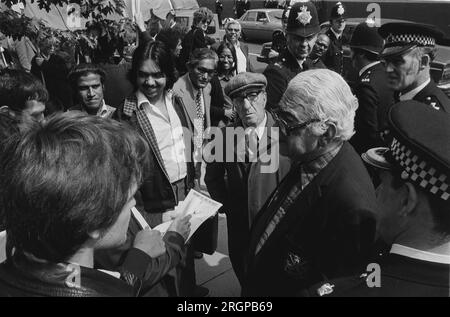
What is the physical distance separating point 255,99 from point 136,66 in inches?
32.4

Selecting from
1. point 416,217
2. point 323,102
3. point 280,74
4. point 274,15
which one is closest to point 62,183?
point 416,217

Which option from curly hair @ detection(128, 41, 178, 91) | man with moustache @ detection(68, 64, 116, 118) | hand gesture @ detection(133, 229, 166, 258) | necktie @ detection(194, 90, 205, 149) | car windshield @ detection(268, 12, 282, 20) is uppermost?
curly hair @ detection(128, 41, 178, 91)

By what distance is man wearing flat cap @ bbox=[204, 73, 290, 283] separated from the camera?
2441 millimetres

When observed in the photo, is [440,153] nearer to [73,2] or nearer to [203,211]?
[203,211]

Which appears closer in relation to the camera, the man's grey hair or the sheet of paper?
the man's grey hair

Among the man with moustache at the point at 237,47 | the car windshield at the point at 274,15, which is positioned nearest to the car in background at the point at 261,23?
the car windshield at the point at 274,15

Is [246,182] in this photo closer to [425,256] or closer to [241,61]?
[425,256]

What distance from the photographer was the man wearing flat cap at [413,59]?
107 inches

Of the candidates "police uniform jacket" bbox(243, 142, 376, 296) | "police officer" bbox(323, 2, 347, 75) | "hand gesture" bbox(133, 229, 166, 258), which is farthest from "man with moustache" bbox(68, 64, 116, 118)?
"police officer" bbox(323, 2, 347, 75)

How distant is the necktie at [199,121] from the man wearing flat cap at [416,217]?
2.05 meters

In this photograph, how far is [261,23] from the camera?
17.7 metres

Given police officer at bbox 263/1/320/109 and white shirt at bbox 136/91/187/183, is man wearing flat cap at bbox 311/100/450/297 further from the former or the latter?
police officer at bbox 263/1/320/109

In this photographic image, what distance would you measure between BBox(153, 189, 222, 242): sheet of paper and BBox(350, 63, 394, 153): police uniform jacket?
1.45 metres

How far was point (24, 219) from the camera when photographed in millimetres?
1069
